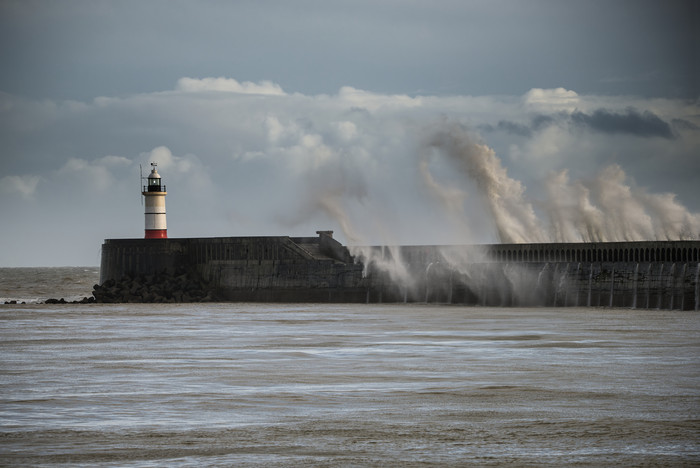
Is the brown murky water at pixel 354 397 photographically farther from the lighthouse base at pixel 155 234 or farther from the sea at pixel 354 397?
the lighthouse base at pixel 155 234

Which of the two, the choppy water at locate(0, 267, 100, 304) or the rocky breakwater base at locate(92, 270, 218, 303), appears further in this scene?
the choppy water at locate(0, 267, 100, 304)

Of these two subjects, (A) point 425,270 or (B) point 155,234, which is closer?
(A) point 425,270

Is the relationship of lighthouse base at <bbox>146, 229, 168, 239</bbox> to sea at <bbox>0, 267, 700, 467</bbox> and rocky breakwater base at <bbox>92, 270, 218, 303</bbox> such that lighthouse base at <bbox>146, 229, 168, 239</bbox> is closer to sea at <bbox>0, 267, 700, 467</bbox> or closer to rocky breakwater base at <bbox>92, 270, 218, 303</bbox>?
rocky breakwater base at <bbox>92, 270, 218, 303</bbox>

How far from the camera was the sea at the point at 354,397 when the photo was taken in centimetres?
783

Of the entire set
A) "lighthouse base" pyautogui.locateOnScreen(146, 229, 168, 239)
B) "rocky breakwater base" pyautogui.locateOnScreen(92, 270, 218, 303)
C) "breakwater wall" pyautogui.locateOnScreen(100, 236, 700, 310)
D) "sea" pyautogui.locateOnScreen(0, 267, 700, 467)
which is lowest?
"sea" pyautogui.locateOnScreen(0, 267, 700, 467)

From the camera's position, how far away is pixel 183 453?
25.5 feet

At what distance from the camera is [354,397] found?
417 inches

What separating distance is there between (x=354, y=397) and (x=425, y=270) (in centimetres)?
2137

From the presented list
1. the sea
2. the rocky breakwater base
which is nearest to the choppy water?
the rocky breakwater base

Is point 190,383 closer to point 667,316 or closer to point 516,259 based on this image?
point 667,316

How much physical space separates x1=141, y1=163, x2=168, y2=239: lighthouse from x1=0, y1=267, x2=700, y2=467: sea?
19.2 m

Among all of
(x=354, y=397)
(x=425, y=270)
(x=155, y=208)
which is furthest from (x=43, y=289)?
(x=354, y=397)

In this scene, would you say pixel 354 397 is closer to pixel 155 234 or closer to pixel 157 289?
pixel 157 289

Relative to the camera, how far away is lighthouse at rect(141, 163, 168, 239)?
3978 cm
